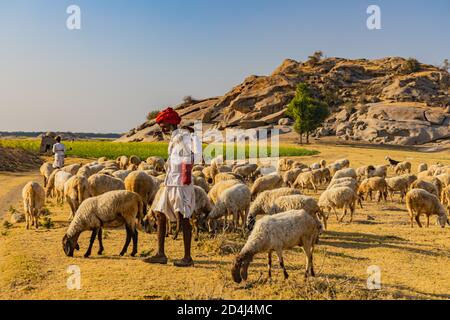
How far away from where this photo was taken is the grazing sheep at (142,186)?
1382 centimetres

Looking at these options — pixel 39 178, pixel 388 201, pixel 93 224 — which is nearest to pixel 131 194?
pixel 93 224

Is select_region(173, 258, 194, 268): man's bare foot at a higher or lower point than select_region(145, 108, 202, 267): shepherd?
lower

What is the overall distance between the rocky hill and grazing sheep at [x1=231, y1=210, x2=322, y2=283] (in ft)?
184

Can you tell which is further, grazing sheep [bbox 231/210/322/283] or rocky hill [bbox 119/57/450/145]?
rocky hill [bbox 119/57/450/145]

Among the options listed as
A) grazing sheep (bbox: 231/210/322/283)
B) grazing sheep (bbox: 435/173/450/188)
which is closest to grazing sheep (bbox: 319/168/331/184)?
grazing sheep (bbox: 435/173/450/188)

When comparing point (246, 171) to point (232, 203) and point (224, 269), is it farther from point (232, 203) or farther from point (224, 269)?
point (224, 269)

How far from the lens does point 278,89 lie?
85.9 meters

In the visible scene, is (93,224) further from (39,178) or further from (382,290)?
(39,178)

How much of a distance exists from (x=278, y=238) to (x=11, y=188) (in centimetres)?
2161

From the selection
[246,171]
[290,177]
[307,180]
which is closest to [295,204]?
[307,180]

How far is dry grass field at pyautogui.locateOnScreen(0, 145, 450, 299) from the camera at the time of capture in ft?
23.7

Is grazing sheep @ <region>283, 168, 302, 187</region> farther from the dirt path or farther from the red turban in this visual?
the red turban

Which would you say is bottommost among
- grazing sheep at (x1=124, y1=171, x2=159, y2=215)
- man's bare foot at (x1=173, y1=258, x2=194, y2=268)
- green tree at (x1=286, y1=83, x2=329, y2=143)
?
man's bare foot at (x1=173, y1=258, x2=194, y2=268)

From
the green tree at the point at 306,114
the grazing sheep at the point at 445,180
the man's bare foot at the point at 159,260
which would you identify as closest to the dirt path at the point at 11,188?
the man's bare foot at the point at 159,260
